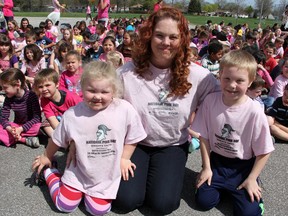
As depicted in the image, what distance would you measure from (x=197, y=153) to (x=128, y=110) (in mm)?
1377

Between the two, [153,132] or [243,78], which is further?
[153,132]

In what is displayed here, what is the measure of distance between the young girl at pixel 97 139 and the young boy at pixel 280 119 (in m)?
2.16

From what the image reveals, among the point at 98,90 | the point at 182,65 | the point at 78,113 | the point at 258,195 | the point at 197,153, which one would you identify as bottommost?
the point at 197,153

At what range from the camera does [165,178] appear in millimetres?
2486

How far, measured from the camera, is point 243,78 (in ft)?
7.64

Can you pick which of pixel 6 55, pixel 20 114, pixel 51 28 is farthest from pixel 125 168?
pixel 51 28

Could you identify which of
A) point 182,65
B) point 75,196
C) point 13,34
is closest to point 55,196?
point 75,196

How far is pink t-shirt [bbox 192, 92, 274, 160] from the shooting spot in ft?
7.89

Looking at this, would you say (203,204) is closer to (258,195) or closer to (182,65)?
(258,195)

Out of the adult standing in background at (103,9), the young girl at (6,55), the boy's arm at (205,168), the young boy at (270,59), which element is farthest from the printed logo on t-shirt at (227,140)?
the adult standing in background at (103,9)

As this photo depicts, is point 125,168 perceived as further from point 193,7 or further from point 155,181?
point 193,7

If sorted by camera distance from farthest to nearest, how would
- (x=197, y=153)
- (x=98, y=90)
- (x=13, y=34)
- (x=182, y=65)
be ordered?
Answer: (x=13, y=34)
(x=197, y=153)
(x=182, y=65)
(x=98, y=90)

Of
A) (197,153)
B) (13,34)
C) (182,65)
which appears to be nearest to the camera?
(182,65)

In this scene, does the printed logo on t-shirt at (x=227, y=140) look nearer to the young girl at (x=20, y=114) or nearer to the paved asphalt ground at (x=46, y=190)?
the paved asphalt ground at (x=46, y=190)
